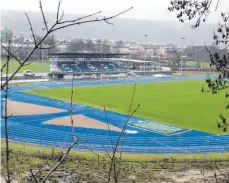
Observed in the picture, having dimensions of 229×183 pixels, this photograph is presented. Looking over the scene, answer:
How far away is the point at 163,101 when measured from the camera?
83.0 feet

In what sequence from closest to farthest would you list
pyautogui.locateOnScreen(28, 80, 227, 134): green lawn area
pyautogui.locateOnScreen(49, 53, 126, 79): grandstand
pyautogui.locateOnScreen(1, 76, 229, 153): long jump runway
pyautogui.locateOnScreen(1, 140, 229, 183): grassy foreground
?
pyautogui.locateOnScreen(1, 140, 229, 183): grassy foreground
pyautogui.locateOnScreen(1, 76, 229, 153): long jump runway
pyautogui.locateOnScreen(28, 80, 227, 134): green lawn area
pyautogui.locateOnScreen(49, 53, 126, 79): grandstand

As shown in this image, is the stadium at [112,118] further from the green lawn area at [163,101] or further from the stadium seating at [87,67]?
the stadium seating at [87,67]

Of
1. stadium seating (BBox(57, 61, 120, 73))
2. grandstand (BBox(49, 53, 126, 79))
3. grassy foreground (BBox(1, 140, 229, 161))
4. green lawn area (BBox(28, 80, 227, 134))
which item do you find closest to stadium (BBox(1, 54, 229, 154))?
green lawn area (BBox(28, 80, 227, 134))

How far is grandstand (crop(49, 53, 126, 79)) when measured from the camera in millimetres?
37688

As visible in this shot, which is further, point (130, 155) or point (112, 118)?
point (112, 118)

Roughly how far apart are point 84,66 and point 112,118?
2161cm

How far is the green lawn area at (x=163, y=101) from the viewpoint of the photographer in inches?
768

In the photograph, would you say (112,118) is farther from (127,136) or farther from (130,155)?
(130,155)

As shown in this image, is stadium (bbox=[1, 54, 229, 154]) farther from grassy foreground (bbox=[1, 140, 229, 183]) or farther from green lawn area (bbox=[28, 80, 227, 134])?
grassy foreground (bbox=[1, 140, 229, 183])

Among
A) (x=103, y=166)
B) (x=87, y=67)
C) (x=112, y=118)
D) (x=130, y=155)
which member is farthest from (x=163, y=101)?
(x=87, y=67)

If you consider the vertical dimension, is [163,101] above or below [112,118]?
above

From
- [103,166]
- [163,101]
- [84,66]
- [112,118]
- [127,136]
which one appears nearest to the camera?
[103,166]

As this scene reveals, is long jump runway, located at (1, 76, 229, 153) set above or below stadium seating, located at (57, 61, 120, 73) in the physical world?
below

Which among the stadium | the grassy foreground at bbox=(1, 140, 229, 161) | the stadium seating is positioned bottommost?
the grassy foreground at bbox=(1, 140, 229, 161)
